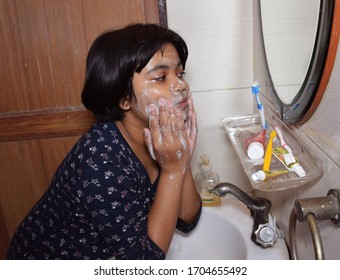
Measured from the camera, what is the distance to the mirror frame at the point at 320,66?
560mm

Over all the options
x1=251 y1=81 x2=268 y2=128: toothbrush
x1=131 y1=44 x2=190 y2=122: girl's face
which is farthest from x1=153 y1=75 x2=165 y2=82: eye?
x1=251 y1=81 x2=268 y2=128: toothbrush

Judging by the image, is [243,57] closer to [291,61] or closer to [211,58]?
[211,58]

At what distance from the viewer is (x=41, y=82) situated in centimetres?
116

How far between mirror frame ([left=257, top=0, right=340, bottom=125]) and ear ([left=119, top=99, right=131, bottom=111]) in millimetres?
365

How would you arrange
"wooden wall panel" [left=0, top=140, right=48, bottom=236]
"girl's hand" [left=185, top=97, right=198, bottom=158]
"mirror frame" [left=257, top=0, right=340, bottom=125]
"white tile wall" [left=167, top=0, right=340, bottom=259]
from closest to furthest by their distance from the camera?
"mirror frame" [left=257, top=0, right=340, bottom=125] < "girl's hand" [left=185, top=97, right=198, bottom=158] < "white tile wall" [left=167, top=0, right=340, bottom=259] < "wooden wall panel" [left=0, top=140, right=48, bottom=236]

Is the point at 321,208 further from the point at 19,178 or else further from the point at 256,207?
the point at 19,178

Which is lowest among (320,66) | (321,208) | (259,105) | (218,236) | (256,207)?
(218,236)

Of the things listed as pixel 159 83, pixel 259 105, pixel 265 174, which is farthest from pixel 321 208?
pixel 159 83

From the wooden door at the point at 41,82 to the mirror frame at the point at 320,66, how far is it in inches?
22.3

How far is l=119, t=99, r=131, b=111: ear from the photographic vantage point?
2.73 feet

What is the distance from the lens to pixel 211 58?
3.59 feet

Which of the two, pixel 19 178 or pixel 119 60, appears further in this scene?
pixel 19 178

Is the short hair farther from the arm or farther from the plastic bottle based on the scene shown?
the plastic bottle

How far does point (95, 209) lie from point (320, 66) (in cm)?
50
